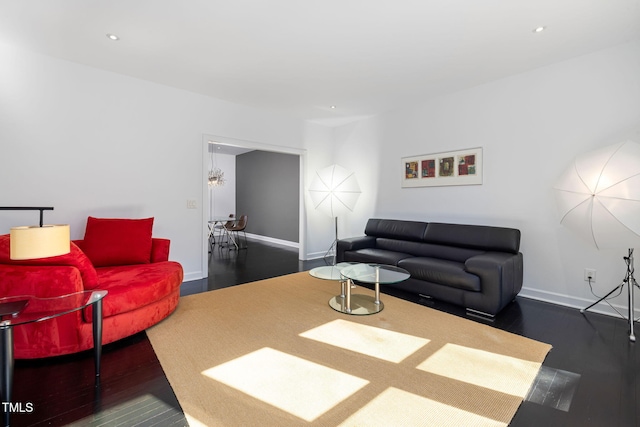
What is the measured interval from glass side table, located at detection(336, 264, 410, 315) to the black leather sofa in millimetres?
421

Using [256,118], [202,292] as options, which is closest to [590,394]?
[202,292]

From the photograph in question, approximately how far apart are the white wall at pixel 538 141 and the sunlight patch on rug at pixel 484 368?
1785 mm

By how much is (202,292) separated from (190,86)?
2.78 m

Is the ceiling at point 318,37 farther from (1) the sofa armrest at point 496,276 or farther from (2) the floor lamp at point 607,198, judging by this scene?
(1) the sofa armrest at point 496,276

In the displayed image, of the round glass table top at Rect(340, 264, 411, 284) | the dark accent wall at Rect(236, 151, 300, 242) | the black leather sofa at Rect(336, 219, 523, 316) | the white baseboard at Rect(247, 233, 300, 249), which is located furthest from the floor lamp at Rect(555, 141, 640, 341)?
the white baseboard at Rect(247, 233, 300, 249)

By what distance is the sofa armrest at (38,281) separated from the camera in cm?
197

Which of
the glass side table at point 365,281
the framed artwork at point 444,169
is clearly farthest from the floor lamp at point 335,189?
the glass side table at point 365,281

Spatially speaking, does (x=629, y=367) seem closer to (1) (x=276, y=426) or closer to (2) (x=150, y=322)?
(1) (x=276, y=426)

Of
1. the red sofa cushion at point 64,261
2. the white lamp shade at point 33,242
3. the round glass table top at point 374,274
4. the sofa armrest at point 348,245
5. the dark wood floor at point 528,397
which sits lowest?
the dark wood floor at point 528,397

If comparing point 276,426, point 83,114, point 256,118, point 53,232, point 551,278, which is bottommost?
point 276,426

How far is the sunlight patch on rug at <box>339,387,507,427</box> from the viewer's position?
4.99ft

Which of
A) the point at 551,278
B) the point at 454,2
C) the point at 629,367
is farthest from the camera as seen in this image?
the point at 551,278

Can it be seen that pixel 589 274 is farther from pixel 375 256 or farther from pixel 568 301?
pixel 375 256

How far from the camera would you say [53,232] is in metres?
1.67
